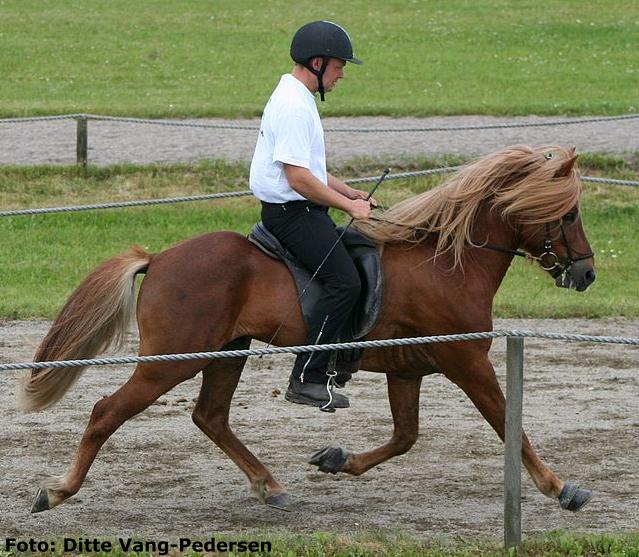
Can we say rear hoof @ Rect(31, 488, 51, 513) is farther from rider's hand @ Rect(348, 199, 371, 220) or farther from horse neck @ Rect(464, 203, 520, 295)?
horse neck @ Rect(464, 203, 520, 295)

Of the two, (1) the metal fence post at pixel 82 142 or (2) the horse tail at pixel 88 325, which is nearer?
(2) the horse tail at pixel 88 325

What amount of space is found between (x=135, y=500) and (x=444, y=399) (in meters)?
2.75

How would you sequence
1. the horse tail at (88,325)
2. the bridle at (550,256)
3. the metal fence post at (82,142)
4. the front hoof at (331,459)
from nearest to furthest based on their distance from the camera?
1. the horse tail at (88,325)
2. the bridle at (550,256)
3. the front hoof at (331,459)
4. the metal fence post at (82,142)

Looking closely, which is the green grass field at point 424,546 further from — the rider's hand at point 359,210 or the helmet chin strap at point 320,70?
the helmet chin strap at point 320,70

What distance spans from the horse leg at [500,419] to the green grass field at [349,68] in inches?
531

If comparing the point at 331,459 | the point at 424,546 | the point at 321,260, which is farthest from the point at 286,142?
the point at 424,546

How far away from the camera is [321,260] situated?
660cm

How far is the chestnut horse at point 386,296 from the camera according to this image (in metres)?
6.56

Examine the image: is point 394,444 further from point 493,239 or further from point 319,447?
point 493,239

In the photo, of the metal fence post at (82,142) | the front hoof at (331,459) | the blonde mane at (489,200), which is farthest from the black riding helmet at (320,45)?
the metal fence post at (82,142)

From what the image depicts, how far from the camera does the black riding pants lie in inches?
260

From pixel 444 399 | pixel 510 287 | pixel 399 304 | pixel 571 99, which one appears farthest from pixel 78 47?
pixel 399 304

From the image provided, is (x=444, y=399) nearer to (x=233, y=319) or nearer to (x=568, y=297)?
(x=233, y=319)

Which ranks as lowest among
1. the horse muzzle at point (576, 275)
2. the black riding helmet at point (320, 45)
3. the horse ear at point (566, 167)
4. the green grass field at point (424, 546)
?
the green grass field at point (424, 546)
